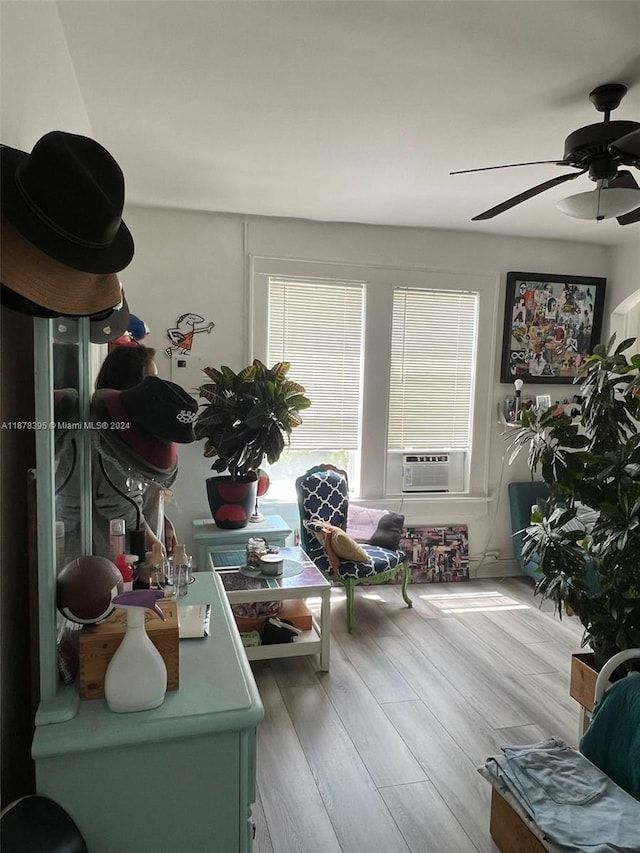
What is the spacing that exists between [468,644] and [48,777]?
8.99 ft

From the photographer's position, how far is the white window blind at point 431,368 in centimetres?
429

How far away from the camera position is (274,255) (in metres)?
3.94

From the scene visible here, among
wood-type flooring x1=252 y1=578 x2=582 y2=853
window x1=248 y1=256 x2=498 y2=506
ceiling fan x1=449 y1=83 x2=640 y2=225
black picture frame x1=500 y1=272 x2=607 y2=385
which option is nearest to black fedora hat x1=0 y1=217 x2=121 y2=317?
ceiling fan x1=449 y1=83 x2=640 y2=225

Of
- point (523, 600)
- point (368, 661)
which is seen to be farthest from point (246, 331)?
point (523, 600)

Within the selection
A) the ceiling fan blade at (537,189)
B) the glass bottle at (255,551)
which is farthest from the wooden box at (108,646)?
the ceiling fan blade at (537,189)

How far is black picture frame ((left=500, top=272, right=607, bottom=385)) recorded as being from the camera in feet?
14.5

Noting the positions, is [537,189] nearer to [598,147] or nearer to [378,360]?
[598,147]

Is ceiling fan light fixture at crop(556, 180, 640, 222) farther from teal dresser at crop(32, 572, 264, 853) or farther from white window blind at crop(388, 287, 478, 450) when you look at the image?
teal dresser at crop(32, 572, 264, 853)

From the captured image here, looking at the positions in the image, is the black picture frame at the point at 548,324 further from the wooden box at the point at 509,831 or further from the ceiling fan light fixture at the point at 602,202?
the wooden box at the point at 509,831

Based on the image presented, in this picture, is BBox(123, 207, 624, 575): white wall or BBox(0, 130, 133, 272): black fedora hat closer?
BBox(0, 130, 133, 272): black fedora hat

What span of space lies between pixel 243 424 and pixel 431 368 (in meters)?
1.73

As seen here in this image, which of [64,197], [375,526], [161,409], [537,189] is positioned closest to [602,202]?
[537,189]

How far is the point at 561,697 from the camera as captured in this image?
9.12ft

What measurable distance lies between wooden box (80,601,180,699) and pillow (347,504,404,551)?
2.71m
